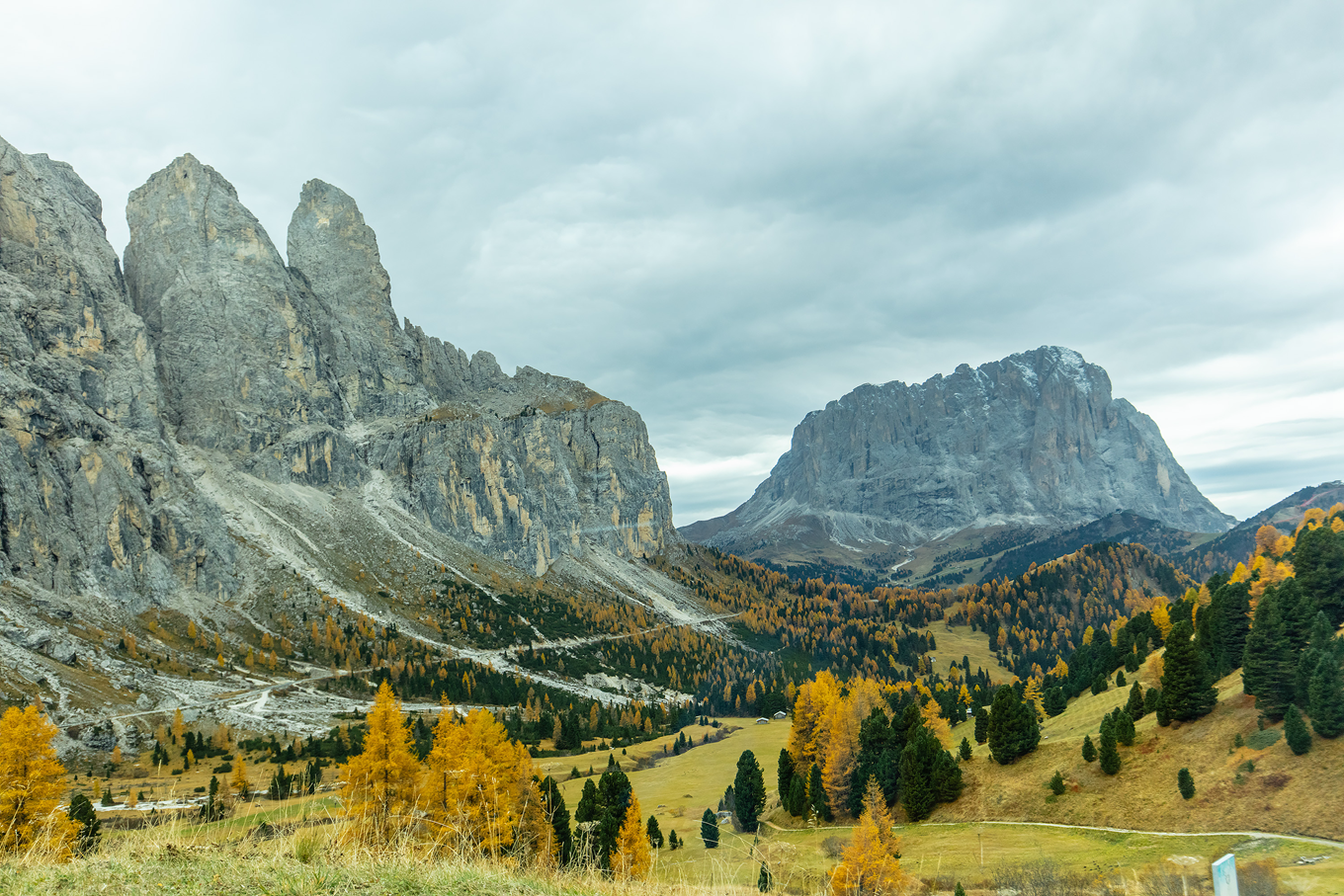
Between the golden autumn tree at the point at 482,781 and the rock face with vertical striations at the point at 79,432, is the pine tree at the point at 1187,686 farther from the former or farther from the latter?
the rock face with vertical striations at the point at 79,432

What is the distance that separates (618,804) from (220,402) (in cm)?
19030

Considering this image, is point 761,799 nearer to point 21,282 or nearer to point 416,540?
point 416,540

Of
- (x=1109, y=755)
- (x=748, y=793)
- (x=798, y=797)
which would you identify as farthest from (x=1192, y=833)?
(x=748, y=793)

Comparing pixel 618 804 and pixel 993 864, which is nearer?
pixel 993 864

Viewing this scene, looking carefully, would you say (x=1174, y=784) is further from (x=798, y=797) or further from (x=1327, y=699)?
(x=798, y=797)

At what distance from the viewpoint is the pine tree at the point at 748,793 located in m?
61.0

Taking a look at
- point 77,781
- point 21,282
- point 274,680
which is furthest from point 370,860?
point 21,282

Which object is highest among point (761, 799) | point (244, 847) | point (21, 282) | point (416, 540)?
point (21, 282)

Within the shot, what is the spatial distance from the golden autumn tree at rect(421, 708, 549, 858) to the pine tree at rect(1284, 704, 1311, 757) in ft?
125

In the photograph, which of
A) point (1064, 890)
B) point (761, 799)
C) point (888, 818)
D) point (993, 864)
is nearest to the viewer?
point (1064, 890)

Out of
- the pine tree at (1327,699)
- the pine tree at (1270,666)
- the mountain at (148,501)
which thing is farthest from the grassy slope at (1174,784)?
the mountain at (148,501)

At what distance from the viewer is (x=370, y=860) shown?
8.68 m

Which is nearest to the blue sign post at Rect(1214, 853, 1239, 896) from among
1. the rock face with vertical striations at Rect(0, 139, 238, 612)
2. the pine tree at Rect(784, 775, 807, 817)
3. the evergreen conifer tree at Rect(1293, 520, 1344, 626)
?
the pine tree at Rect(784, 775, 807, 817)

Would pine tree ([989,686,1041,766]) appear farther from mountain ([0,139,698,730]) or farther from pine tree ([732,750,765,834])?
mountain ([0,139,698,730])
